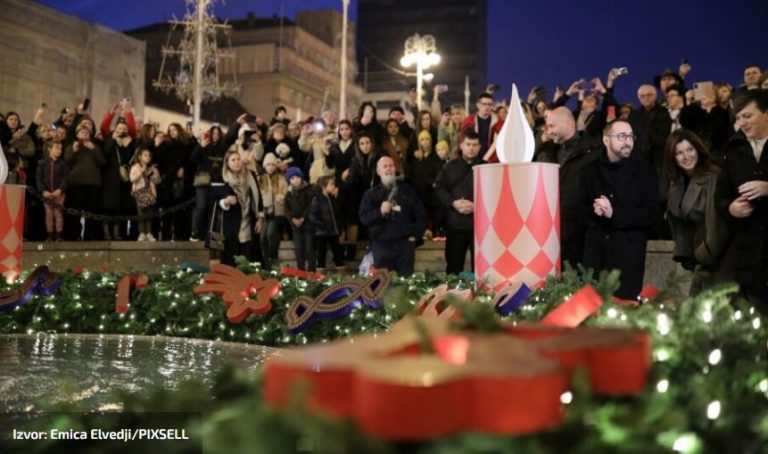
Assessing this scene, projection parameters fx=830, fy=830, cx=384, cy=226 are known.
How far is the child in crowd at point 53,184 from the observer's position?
11.7 meters

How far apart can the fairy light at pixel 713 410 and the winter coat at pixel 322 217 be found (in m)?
9.43

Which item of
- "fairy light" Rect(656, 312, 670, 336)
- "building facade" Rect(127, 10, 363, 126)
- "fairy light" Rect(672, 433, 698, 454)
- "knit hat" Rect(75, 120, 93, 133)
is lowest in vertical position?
"fairy light" Rect(672, 433, 698, 454)

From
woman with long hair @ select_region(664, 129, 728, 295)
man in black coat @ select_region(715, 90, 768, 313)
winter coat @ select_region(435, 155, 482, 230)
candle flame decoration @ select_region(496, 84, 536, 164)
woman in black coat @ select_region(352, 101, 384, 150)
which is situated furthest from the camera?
woman in black coat @ select_region(352, 101, 384, 150)

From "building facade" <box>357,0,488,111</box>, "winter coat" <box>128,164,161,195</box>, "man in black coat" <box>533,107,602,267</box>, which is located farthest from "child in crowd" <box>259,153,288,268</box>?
"building facade" <box>357,0,488,111</box>

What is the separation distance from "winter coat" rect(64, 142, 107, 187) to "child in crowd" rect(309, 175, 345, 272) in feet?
10.9

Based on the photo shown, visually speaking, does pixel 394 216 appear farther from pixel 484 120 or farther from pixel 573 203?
pixel 484 120

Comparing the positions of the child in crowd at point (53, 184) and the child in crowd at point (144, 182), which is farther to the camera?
the child in crowd at point (144, 182)

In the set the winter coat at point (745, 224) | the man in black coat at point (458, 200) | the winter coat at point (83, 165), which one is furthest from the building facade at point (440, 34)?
the winter coat at point (745, 224)

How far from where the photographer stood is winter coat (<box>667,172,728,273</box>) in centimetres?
440

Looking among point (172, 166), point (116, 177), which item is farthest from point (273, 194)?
point (116, 177)

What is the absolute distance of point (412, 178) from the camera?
11.1 meters

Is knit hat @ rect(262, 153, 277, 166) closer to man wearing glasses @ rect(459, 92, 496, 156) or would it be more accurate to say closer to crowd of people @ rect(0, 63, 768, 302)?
crowd of people @ rect(0, 63, 768, 302)

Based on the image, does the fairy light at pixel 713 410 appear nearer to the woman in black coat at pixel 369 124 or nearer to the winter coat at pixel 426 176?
the winter coat at pixel 426 176

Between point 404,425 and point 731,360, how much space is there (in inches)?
36.9
